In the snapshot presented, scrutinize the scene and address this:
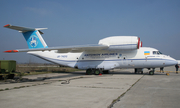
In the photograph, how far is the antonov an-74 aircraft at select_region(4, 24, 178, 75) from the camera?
1608 cm

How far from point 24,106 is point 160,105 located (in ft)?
13.8

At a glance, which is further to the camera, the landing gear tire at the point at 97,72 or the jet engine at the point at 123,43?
the landing gear tire at the point at 97,72

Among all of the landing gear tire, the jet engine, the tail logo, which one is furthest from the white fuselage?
the tail logo

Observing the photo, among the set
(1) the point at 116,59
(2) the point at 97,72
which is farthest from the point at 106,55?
(2) the point at 97,72

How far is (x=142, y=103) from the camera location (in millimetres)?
4980

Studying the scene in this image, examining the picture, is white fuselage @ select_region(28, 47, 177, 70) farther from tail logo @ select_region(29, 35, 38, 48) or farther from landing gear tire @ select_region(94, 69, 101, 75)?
tail logo @ select_region(29, 35, 38, 48)

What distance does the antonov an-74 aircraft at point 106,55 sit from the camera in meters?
16.1

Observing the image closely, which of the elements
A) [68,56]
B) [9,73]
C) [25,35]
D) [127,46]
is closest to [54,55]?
[68,56]

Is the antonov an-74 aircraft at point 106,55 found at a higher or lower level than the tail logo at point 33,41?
lower

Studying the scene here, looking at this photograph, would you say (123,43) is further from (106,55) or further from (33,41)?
(33,41)

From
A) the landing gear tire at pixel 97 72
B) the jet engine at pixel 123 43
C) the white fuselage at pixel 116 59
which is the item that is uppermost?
the jet engine at pixel 123 43

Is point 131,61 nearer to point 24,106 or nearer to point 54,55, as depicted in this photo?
point 54,55

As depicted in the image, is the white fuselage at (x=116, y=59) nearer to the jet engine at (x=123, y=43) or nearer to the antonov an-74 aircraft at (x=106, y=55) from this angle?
the antonov an-74 aircraft at (x=106, y=55)

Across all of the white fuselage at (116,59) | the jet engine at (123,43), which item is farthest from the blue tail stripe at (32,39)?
the jet engine at (123,43)
